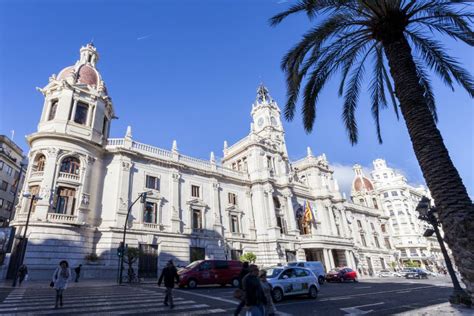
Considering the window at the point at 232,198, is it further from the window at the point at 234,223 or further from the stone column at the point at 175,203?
the stone column at the point at 175,203

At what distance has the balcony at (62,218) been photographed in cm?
2152

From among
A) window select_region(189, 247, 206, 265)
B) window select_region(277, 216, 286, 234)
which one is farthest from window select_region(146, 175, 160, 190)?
window select_region(277, 216, 286, 234)

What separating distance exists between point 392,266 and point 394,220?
2364 cm

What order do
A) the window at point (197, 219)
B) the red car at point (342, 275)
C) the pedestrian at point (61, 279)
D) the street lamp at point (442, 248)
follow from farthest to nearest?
the window at point (197, 219)
the red car at point (342, 275)
the street lamp at point (442, 248)
the pedestrian at point (61, 279)

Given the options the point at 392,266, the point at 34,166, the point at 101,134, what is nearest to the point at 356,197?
the point at 392,266

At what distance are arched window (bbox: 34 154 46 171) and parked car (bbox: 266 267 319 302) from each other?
22036 mm

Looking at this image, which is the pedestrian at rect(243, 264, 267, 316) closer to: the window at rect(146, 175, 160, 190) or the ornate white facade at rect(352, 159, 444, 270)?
the window at rect(146, 175, 160, 190)

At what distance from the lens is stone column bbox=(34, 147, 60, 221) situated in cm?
2130

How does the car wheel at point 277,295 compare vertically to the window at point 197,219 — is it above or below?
below

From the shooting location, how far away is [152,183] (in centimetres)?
2894

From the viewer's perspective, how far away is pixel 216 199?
33.1 m

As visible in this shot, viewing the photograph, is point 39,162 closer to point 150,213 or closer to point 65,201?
point 65,201

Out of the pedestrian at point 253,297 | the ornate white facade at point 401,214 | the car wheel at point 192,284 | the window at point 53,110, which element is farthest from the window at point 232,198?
the ornate white facade at point 401,214

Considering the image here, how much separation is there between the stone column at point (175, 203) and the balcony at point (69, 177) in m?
9.15
